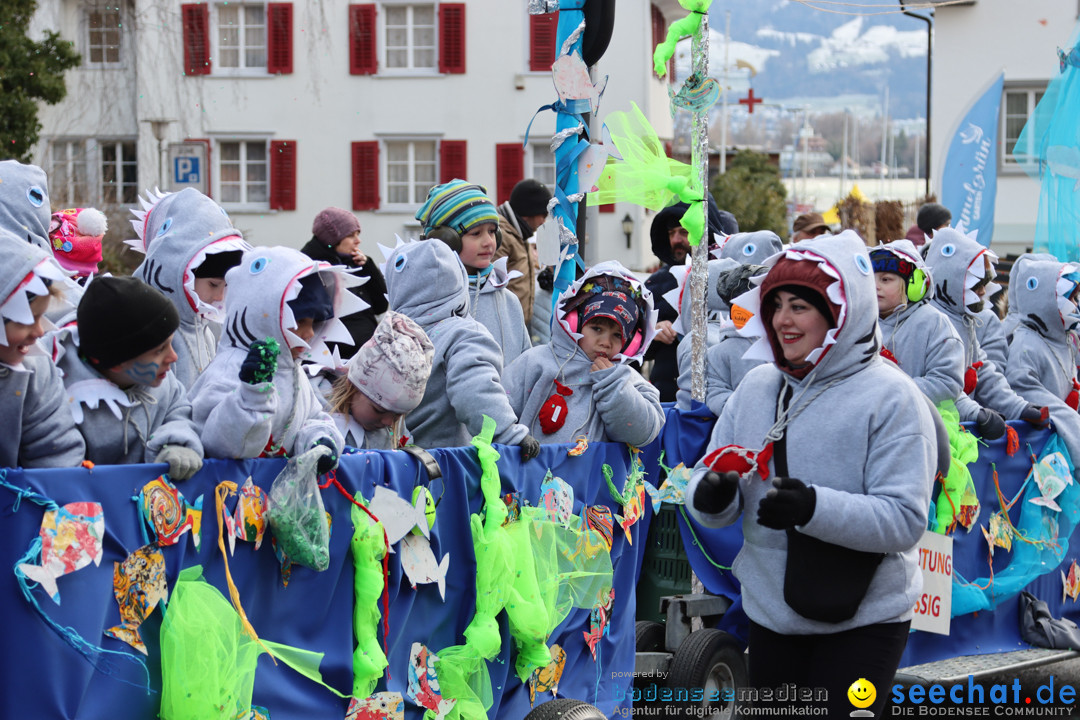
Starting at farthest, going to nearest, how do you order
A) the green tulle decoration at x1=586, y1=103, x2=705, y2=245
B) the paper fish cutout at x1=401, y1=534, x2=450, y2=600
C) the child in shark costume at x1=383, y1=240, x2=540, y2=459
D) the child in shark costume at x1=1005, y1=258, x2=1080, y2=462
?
the child in shark costume at x1=1005, y1=258, x2=1080, y2=462
the green tulle decoration at x1=586, y1=103, x2=705, y2=245
the child in shark costume at x1=383, y1=240, x2=540, y2=459
the paper fish cutout at x1=401, y1=534, x2=450, y2=600

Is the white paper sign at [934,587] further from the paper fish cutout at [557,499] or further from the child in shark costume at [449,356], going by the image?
the child in shark costume at [449,356]

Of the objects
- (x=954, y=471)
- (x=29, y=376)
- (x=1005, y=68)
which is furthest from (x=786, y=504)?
(x=1005, y=68)

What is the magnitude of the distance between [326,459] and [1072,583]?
16.8 ft

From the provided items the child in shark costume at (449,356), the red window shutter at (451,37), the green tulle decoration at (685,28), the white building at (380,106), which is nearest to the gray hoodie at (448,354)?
the child in shark costume at (449,356)

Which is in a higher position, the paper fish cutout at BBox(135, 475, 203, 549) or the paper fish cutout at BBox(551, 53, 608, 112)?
the paper fish cutout at BBox(551, 53, 608, 112)

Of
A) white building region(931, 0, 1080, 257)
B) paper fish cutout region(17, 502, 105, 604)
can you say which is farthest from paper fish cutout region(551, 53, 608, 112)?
white building region(931, 0, 1080, 257)

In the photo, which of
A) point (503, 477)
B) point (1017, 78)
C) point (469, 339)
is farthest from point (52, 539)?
point (1017, 78)

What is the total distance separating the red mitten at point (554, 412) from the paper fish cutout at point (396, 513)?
1.14 meters

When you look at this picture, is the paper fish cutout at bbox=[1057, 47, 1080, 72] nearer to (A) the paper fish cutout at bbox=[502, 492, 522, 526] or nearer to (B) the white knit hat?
(A) the paper fish cutout at bbox=[502, 492, 522, 526]

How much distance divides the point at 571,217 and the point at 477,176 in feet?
82.0

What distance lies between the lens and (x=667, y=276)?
311 inches

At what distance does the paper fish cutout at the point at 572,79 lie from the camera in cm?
617

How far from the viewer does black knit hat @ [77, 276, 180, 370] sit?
3457mm

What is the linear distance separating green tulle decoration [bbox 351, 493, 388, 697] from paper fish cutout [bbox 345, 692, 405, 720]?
3 centimetres
